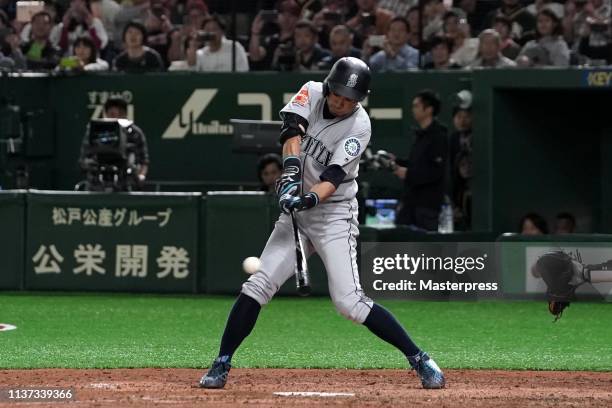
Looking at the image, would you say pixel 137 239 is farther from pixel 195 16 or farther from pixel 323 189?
pixel 323 189

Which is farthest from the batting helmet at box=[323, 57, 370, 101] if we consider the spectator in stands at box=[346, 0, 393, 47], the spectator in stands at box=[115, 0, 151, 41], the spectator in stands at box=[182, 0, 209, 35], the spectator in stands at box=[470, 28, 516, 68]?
the spectator in stands at box=[115, 0, 151, 41]

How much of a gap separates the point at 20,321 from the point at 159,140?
4.91 m

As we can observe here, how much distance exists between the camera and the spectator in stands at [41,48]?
1540cm

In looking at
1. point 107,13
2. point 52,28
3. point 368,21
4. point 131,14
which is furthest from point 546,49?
point 52,28

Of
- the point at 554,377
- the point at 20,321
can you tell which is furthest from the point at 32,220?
the point at 554,377

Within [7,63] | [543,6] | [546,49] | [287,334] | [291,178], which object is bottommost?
[287,334]

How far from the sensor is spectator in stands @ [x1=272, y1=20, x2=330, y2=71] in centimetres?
1448

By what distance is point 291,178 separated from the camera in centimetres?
697

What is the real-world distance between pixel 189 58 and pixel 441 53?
2.84 metres

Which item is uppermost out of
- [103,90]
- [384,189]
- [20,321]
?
[103,90]

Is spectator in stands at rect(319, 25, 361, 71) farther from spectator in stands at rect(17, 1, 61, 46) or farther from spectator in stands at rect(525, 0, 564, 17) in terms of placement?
spectator in stands at rect(17, 1, 61, 46)

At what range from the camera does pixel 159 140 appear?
50.8ft

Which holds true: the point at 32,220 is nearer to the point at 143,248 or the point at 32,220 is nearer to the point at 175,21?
the point at 143,248

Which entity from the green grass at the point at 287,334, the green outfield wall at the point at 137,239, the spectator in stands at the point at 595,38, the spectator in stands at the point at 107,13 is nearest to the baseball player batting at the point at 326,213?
the green grass at the point at 287,334
